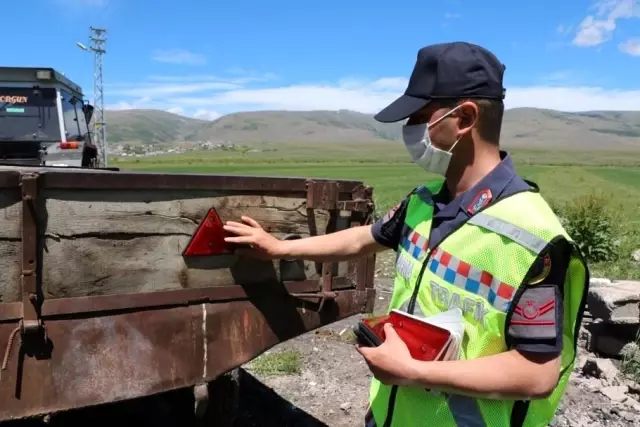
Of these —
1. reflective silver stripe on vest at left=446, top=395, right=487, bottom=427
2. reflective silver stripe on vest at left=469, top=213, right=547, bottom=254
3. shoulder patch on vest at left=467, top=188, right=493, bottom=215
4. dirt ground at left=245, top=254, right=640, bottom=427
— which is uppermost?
shoulder patch on vest at left=467, top=188, right=493, bottom=215

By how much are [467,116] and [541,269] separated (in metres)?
0.49

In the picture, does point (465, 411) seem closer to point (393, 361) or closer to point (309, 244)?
point (393, 361)

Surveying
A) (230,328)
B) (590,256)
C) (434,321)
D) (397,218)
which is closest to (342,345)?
(230,328)

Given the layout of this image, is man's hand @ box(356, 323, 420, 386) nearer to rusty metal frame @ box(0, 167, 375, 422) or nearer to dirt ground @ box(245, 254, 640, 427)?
rusty metal frame @ box(0, 167, 375, 422)

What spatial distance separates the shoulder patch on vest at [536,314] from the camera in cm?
162

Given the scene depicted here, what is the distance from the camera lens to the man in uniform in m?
1.64

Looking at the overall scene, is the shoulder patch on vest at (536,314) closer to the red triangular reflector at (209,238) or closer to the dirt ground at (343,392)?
the red triangular reflector at (209,238)

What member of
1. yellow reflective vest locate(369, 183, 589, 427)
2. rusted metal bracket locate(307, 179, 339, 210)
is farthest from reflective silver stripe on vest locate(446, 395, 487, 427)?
rusted metal bracket locate(307, 179, 339, 210)

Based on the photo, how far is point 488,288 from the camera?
1.70 metres

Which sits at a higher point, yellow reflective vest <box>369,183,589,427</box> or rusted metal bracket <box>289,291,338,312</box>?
yellow reflective vest <box>369,183,589,427</box>

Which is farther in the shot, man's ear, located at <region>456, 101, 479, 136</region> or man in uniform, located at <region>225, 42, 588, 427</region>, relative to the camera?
man's ear, located at <region>456, 101, 479, 136</region>

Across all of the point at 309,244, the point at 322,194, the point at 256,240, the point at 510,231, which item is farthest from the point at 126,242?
the point at 510,231

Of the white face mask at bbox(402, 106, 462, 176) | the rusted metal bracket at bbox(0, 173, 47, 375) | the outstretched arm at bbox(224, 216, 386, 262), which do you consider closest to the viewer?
the white face mask at bbox(402, 106, 462, 176)

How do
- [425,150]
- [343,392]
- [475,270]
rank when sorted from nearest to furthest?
[475,270] → [425,150] → [343,392]
